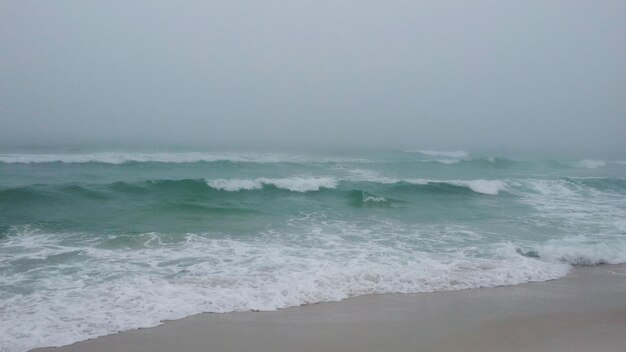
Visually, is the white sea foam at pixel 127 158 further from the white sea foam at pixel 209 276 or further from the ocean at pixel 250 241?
the white sea foam at pixel 209 276

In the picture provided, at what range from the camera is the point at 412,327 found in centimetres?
503

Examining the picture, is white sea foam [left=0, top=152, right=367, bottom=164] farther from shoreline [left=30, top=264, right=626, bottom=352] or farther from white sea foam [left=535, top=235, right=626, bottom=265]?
shoreline [left=30, top=264, right=626, bottom=352]

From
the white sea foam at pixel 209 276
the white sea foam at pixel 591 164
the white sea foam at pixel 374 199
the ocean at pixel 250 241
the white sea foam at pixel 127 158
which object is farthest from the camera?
the white sea foam at pixel 591 164

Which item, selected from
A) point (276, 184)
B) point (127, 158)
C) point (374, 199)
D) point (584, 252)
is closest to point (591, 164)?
point (374, 199)

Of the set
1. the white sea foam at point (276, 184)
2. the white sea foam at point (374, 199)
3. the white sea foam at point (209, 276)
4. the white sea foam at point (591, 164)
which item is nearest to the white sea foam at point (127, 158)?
the white sea foam at point (276, 184)

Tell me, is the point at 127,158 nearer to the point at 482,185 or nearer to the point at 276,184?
the point at 276,184

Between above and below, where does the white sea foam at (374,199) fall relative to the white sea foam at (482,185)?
below

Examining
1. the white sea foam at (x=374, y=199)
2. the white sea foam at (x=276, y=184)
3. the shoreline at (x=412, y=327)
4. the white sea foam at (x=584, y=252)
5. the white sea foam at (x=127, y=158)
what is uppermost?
the white sea foam at (x=127, y=158)

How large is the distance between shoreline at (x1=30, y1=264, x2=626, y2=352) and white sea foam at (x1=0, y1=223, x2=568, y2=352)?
11.5 inches

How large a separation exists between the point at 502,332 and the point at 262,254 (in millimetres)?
4458

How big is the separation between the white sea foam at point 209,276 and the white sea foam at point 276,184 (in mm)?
7562

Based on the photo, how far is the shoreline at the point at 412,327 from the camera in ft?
14.9

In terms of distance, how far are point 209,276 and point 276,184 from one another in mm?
11068

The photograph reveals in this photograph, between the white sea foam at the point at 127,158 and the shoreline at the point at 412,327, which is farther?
the white sea foam at the point at 127,158
